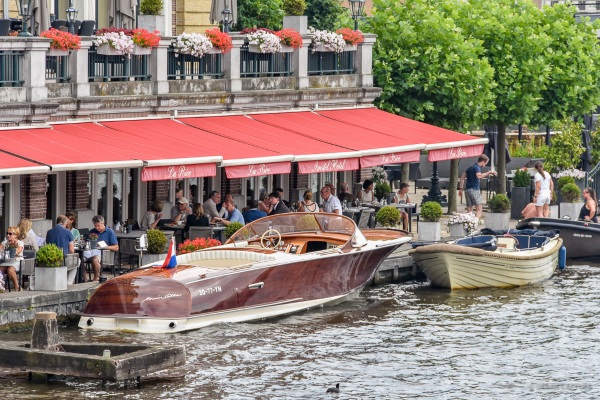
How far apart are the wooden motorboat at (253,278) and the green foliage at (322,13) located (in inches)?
1279

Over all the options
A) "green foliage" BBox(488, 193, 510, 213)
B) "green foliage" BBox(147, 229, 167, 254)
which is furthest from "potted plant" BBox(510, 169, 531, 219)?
"green foliage" BBox(147, 229, 167, 254)

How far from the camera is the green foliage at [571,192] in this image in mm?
43688

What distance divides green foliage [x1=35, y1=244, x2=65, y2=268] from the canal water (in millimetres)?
1146

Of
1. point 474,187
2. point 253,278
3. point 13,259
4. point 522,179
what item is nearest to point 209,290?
point 253,278

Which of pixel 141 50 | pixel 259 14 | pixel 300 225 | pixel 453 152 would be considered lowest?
pixel 300 225

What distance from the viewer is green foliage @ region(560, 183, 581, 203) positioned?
4369 centimetres

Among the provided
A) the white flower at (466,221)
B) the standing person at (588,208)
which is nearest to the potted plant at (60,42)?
the white flower at (466,221)

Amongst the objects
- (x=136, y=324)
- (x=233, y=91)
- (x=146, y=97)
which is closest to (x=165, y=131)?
(x=146, y=97)

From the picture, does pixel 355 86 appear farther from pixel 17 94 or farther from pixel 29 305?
pixel 29 305

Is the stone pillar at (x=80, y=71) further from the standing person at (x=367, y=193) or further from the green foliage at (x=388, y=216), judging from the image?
the standing person at (x=367, y=193)

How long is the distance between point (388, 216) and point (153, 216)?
212 inches

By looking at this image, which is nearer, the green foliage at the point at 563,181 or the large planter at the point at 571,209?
the large planter at the point at 571,209

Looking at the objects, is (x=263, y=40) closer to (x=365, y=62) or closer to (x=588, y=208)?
(x=365, y=62)

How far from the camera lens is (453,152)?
40.4 metres
